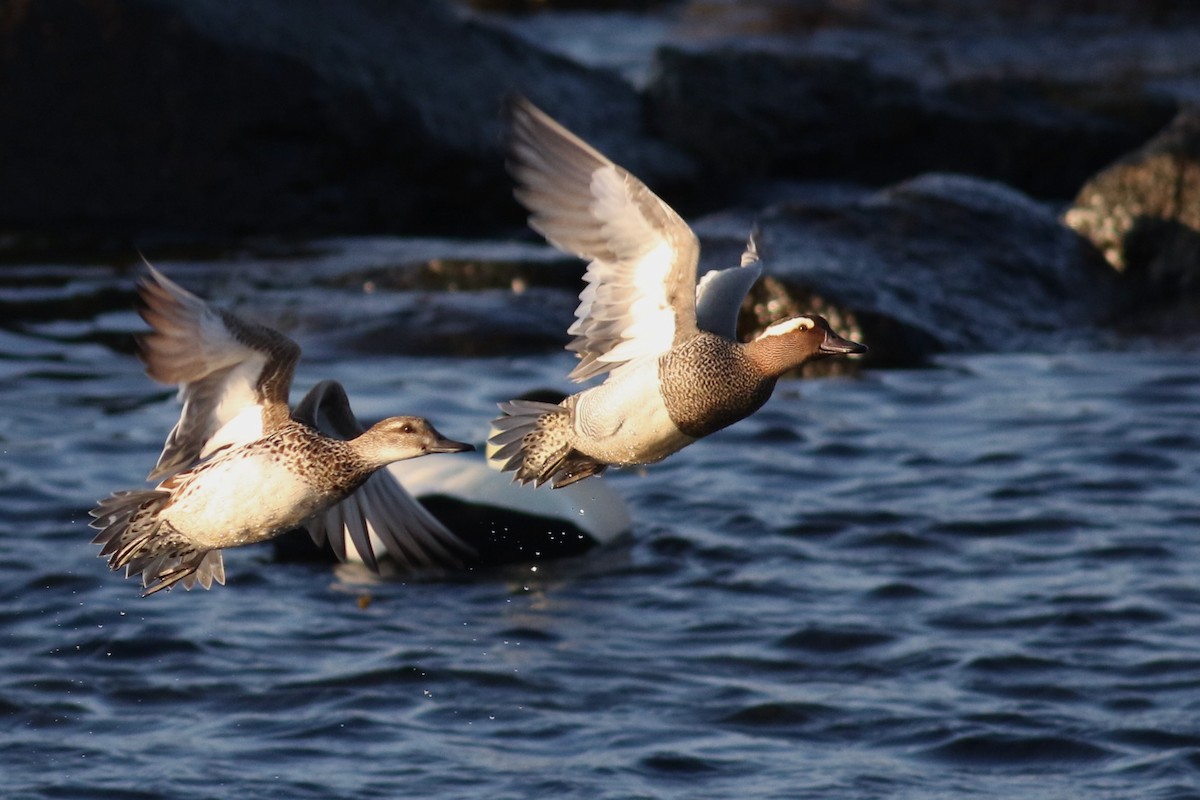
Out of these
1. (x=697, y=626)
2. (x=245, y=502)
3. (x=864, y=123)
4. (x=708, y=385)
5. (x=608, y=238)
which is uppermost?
(x=864, y=123)

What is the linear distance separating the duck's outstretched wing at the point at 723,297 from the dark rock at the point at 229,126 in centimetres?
774

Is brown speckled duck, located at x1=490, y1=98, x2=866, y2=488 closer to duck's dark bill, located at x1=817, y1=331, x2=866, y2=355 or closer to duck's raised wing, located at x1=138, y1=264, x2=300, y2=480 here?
duck's dark bill, located at x1=817, y1=331, x2=866, y2=355

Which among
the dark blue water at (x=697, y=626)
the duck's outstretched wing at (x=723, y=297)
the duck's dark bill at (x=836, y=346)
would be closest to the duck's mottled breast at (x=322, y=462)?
the duck's outstretched wing at (x=723, y=297)

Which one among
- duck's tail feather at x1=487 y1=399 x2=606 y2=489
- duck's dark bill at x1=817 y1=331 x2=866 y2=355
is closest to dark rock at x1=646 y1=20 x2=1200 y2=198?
duck's tail feather at x1=487 y1=399 x2=606 y2=489

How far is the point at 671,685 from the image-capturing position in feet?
23.5

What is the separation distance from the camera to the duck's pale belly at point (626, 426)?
4.89 meters

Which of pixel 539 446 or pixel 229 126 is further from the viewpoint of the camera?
pixel 229 126

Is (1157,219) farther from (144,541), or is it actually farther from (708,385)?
(144,541)

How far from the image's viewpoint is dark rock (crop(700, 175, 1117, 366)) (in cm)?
→ 1022

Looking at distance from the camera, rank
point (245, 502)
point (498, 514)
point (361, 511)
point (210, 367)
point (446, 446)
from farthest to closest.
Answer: point (498, 514) < point (361, 511) < point (210, 367) < point (245, 502) < point (446, 446)

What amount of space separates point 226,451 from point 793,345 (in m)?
1.45

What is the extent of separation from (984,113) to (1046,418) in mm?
4967

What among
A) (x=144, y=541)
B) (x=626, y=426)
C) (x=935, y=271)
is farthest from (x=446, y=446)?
(x=935, y=271)

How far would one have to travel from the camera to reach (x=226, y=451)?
5.09m
